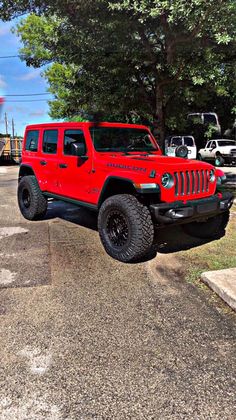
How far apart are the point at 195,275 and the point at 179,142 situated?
1632 cm

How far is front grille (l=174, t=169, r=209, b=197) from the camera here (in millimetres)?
4406

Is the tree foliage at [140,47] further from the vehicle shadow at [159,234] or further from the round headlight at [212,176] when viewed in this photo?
the vehicle shadow at [159,234]

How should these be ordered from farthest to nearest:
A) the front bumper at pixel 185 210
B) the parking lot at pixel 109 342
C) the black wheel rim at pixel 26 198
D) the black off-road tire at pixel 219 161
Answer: the black off-road tire at pixel 219 161
the black wheel rim at pixel 26 198
the front bumper at pixel 185 210
the parking lot at pixel 109 342

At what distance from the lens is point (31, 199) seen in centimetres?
661

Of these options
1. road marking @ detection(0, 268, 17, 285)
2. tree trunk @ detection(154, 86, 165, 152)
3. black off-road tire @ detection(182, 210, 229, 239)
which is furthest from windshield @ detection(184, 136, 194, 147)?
road marking @ detection(0, 268, 17, 285)

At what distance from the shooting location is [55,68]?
22.2 m

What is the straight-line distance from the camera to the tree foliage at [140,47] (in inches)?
234

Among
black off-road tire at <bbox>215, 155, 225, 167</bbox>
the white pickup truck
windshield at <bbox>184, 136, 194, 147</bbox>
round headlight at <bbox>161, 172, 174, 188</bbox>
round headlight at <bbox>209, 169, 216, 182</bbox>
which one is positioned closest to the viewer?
round headlight at <bbox>161, 172, 174, 188</bbox>

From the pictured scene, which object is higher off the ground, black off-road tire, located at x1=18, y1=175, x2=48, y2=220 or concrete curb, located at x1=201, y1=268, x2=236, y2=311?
black off-road tire, located at x1=18, y1=175, x2=48, y2=220

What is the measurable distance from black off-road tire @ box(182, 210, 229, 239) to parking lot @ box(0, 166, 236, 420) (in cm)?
108

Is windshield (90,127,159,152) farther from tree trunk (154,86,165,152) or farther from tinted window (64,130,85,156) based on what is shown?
tree trunk (154,86,165,152)

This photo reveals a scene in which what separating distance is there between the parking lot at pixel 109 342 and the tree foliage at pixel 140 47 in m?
4.16

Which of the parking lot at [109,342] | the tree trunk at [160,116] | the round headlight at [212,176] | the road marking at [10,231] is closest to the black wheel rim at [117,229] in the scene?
the parking lot at [109,342]

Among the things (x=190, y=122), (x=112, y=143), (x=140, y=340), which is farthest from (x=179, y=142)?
(x=140, y=340)
